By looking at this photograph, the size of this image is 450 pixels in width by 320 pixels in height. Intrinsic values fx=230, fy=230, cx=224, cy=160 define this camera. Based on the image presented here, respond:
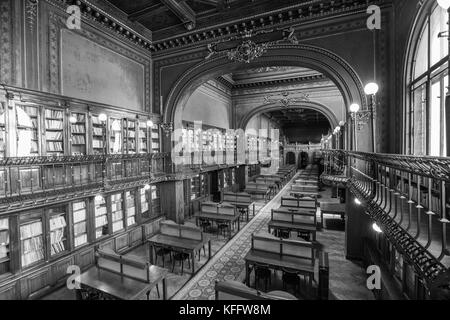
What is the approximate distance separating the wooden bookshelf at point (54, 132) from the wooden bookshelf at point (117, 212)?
2.13 meters

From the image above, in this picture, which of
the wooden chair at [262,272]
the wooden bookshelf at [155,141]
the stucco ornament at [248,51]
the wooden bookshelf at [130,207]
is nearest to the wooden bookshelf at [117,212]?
the wooden bookshelf at [130,207]

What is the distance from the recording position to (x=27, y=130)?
5051 millimetres

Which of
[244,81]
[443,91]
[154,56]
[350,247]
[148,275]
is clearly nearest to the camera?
[443,91]

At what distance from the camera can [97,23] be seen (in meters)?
6.97

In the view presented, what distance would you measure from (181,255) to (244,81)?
1132 cm

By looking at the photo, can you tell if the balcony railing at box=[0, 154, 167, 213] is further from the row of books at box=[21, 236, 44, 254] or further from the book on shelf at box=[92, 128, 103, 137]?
the row of books at box=[21, 236, 44, 254]

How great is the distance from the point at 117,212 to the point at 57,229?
181cm

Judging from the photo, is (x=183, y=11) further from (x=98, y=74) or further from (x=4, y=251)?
(x=4, y=251)

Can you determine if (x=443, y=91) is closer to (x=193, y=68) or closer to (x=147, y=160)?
(x=193, y=68)

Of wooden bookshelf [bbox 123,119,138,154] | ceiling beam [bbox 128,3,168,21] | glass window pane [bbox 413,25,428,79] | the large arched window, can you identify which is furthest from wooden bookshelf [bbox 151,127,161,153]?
glass window pane [bbox 413,25,428,79]

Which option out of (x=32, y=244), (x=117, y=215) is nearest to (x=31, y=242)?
(x=32, y=244)

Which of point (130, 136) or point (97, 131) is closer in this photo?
point (97, 131)

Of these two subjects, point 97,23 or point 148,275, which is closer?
point 148,275
